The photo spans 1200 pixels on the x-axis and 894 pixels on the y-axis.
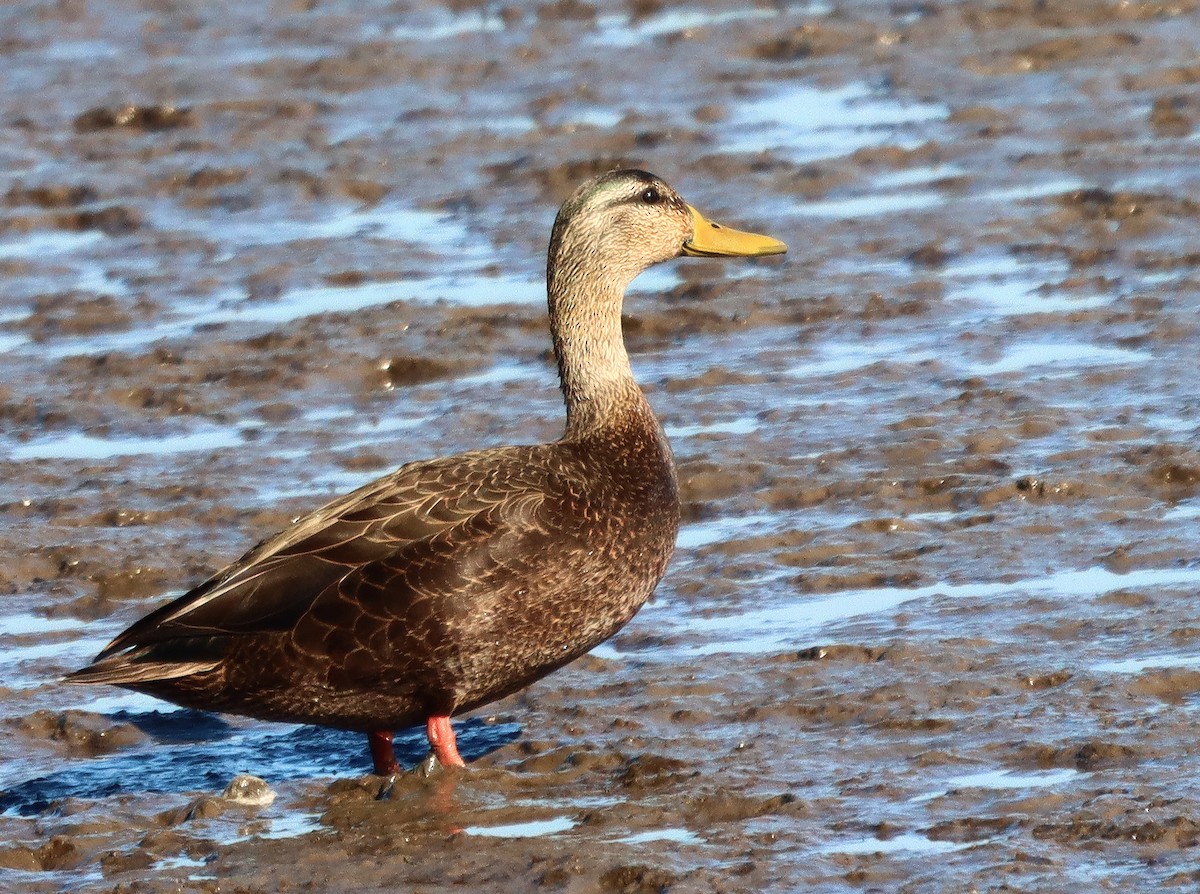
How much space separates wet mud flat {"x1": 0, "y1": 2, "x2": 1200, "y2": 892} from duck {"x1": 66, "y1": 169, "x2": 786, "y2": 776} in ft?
0.98

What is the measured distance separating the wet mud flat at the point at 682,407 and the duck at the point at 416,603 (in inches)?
11.8

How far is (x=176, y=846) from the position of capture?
6.50 m

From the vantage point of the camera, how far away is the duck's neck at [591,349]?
757cm

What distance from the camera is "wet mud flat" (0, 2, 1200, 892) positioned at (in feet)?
21.1

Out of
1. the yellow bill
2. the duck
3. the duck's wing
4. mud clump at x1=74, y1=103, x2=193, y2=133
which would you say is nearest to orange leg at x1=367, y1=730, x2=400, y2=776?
the duck

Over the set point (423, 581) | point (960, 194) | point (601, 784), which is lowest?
point (601, 784)

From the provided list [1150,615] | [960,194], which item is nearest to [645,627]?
[1150,615]

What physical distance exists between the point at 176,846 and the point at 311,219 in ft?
22.6

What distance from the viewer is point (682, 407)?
1002cm

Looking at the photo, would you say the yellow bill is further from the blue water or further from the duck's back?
the blue water

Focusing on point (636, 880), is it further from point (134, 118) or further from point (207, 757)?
point (134, 118)

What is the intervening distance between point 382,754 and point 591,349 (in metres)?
1.56

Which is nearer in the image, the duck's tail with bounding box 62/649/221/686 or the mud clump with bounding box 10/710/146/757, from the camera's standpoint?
the duck's tail with bounding box 62/649/221/686

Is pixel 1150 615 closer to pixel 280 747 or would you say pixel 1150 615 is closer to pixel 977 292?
pixel 280 747
